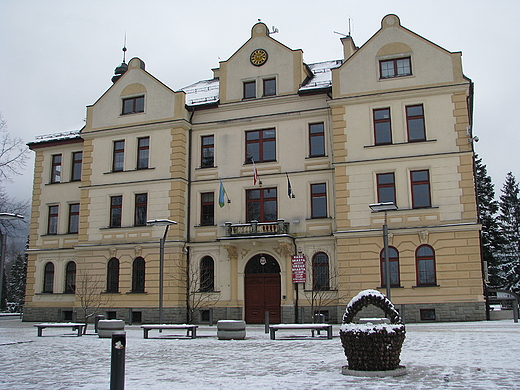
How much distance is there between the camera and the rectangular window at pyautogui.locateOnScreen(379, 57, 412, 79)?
1101 inches

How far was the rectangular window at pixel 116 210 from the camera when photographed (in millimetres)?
32125

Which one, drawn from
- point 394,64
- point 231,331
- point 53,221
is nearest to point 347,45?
point 394,64

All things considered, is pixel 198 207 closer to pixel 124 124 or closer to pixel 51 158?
pixel 124 124

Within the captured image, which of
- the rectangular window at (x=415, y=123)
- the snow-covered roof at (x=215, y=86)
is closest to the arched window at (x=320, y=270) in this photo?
the rectangular window at (x=415, y=123)

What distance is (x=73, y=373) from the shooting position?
11.5m

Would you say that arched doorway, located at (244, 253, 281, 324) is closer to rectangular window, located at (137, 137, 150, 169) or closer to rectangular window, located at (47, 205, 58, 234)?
rectangular window, located at (137, 137, 150, 169)

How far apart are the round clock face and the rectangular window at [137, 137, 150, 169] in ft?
24.9

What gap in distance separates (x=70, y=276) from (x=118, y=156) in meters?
8.03

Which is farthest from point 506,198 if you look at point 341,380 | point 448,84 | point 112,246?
point 341,380

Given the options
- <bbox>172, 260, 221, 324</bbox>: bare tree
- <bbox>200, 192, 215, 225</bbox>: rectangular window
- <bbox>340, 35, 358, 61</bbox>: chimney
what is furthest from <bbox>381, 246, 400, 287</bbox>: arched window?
<bbox>340, 35, 358, 61</bbox>: chimney

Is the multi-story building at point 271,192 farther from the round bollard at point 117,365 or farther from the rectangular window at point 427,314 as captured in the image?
the round bollard at point 117,365

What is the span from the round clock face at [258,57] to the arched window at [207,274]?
1128 centimetres

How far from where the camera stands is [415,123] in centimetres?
2733

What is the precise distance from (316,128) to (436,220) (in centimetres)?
805
